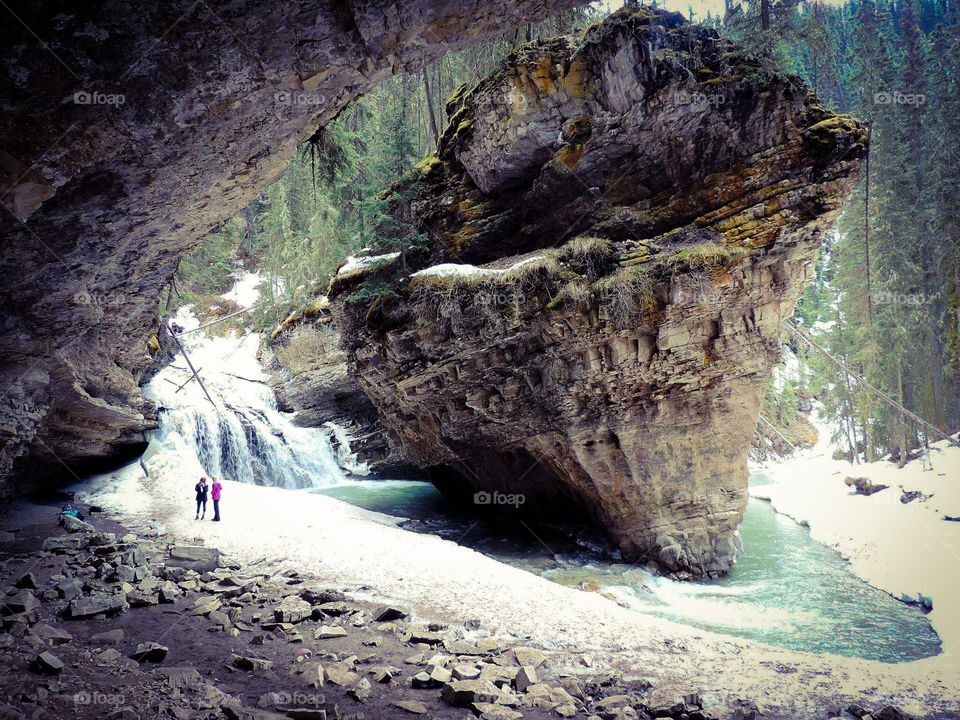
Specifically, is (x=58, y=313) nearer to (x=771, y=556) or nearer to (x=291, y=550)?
(x=291, y=550)

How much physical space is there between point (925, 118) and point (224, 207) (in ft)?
88.0

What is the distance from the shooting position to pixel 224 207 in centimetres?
718

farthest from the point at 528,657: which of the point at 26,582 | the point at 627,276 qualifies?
the point at 627,276

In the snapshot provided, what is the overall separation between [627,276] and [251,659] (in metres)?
10.5

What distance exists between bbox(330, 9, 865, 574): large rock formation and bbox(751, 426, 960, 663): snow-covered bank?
3.85 m

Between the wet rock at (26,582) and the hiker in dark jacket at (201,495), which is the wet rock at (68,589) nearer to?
the wet rock at (26,582)

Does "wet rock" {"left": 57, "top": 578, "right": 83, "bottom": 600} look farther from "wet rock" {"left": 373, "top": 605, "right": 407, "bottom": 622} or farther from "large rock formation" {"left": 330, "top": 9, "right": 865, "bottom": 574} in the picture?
"large rock formation" {"left": 330, "top": 9, "right": 865, "bottom": 574}

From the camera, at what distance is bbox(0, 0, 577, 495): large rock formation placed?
375 cm

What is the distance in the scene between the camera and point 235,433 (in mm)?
21562

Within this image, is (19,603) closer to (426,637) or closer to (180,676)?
(180,676)

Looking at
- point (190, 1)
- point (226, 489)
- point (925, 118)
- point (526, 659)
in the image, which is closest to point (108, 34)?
point (190, 1)

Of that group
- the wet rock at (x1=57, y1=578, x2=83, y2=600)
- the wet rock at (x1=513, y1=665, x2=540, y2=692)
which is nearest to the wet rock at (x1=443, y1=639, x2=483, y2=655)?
the wet rock at (x1=513, y1=665, x2=540, y2=692)

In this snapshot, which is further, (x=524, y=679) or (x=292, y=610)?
(x=292, y=610)

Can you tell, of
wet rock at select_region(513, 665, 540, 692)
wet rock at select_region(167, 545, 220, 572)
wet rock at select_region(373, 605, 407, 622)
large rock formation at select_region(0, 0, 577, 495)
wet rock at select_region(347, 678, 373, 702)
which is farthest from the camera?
wet rock at select_region(167, 545, 220, 572)
